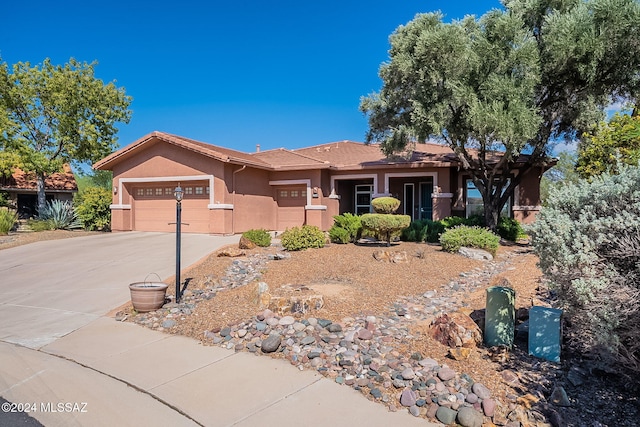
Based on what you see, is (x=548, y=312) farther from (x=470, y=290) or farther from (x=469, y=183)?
(x=469, y=183)

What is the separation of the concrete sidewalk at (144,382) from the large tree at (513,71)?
387 inches

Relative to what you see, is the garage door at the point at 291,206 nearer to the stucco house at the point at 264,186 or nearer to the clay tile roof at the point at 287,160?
the stucco house at the point at 264,186

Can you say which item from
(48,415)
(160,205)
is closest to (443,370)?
(48,415)

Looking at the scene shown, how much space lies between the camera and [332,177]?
18547 millimetres

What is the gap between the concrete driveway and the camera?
6.46 m

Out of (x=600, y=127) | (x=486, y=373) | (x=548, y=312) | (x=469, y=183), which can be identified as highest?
(x=600, y=127)

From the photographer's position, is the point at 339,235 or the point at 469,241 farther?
the point at 339,235

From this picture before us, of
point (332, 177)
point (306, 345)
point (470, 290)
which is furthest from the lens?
point (332, 177)

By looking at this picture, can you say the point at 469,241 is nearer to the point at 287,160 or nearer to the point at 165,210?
the point at 287,160

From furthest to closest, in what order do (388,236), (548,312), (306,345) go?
(388,236) < (306,345) < (548,312)

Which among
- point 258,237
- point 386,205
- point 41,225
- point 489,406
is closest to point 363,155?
point 386,205

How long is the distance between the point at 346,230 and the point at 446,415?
906 cm

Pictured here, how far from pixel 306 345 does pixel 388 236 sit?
7.15m

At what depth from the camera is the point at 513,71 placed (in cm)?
1203
